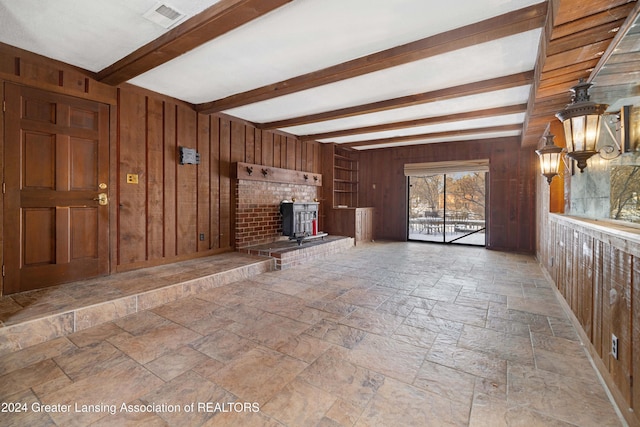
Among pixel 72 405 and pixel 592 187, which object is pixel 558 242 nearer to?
pixel 592 187

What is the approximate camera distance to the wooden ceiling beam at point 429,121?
4344mm

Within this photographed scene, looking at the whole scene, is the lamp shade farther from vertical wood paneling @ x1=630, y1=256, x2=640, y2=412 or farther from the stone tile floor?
the stone tile floor

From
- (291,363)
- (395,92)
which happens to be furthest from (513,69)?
(291,363)

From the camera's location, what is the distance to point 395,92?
388 cm

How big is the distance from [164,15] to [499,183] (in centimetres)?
694

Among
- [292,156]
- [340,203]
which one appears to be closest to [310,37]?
[292,156]

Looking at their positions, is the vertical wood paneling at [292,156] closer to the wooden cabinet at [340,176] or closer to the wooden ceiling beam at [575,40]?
the wooden cabinet at [340,176]

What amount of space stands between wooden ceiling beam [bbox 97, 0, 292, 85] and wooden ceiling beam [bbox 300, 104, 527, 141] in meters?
3.74

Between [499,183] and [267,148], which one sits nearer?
[267,148]

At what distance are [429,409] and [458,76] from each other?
3.36 metres

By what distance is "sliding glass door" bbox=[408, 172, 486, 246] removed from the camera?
8797mm

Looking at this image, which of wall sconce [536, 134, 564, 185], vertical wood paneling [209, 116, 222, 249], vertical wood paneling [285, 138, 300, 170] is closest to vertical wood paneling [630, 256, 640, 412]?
wall sconce [536, 134, 564, 185]

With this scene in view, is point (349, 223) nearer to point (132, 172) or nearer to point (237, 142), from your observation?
point (237, 142)

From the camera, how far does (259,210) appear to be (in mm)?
5574
